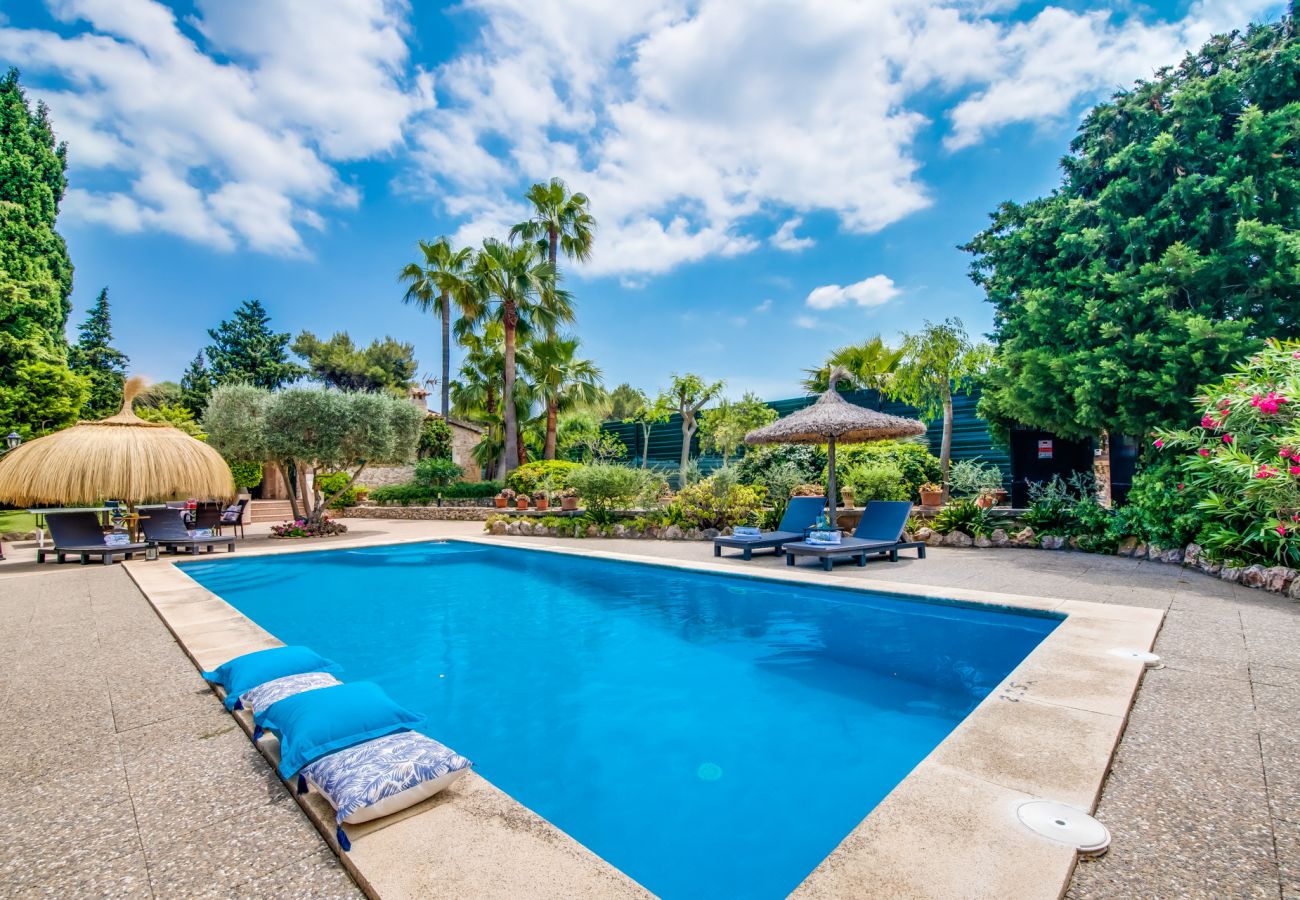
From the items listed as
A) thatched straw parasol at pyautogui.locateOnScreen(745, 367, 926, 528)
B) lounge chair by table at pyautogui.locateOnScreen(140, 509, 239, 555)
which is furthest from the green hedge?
thatched straw parasol at pyautogui.locateOnScreen(745, 367, 926, 528)

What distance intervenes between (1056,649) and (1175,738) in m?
1.32

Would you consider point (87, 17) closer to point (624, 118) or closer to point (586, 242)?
point (624, 118)

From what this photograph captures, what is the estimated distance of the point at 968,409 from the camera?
14.5 m

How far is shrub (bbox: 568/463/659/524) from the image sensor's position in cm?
1273

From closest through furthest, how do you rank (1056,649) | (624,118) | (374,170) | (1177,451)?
(1056,649), (1177,451), (624,118), (374,170)

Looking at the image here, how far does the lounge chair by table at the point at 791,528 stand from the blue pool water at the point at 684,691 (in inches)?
40.2

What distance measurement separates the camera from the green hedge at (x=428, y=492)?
18.5 m

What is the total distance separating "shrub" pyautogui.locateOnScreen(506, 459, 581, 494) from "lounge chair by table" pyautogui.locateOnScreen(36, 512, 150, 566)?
27.5 ft

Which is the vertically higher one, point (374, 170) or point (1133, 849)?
point (374, 170)

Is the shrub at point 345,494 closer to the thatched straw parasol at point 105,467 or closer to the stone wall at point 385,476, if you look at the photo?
the stone wall at point 385,476

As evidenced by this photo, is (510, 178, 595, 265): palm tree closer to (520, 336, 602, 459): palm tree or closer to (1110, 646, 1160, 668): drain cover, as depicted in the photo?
(520, 336, 602, 459): palm tree

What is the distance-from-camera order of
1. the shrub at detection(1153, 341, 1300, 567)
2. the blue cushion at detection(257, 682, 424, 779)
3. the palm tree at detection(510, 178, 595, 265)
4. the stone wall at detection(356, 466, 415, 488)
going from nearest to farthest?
the blue cushion at detection(257, 682, 424, 779)
the shrub at detection(1153, 341, 1300, 567)
the palm tree at detection(510, 178, 595, 265)
the stone wall at detection(356, 466, 415, 488)

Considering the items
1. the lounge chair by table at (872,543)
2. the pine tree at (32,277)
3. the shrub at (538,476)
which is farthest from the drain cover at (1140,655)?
the pine tree at (32,277)

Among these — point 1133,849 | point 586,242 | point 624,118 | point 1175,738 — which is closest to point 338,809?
point 1133,849
